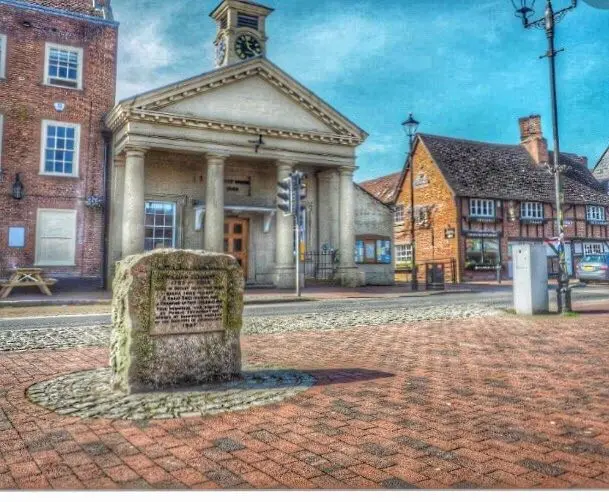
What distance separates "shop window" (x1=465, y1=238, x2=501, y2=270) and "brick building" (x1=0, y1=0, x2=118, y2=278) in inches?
869

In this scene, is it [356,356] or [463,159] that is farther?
[463,159]

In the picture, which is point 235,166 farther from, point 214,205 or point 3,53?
point 3,53

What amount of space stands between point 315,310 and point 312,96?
12.1 metres

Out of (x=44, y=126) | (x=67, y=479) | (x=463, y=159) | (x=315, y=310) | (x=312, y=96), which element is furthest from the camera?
→ (x=463, y=159)

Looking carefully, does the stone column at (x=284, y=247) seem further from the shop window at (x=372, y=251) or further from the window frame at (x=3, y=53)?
the window frame at (x=3, y=53)

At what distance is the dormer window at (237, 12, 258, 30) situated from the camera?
23.4 metres

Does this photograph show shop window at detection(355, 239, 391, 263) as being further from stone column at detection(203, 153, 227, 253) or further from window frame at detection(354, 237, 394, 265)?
stone column at detection(203, 153, 227, 253)

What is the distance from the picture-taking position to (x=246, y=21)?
2353cm

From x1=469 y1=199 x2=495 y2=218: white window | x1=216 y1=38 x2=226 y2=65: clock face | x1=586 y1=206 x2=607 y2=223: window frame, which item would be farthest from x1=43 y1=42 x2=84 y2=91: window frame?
x1=586 y1=206 x2=607 y2=223: window frame

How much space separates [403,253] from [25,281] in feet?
81.8

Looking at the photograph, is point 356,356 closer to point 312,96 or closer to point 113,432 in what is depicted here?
point 113,432

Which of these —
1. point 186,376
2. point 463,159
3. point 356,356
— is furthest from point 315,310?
point 463,159

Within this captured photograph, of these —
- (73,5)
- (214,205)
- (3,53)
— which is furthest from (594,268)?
(3,53)

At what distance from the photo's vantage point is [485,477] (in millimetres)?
2570
